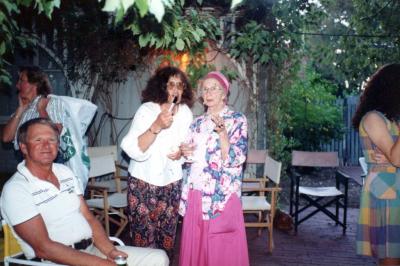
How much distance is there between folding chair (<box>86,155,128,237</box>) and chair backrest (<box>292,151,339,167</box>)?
2.41m

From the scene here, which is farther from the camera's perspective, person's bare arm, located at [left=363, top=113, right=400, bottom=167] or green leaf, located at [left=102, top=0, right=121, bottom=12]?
person's bare arm, located at [left=363, top=113, right=400, bottom=167]

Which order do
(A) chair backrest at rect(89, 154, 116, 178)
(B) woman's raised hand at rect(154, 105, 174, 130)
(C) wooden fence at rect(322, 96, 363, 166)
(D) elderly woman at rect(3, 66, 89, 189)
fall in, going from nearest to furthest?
(B) woman's raised hand at rect(154, 105, 174, 130) < (D) elderly woman at rect(3, 66, 89, 189) < (A) chair backrest at rect(89, 154, 116, 178) < (C) wooden fence at rect(322, 96, 363, 166)

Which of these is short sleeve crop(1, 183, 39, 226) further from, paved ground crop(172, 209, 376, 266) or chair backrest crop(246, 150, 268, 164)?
chair backrest crop(246, 150, 268, 164)

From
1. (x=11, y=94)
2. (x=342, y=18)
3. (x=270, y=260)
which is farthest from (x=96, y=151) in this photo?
(x=342, y=18)

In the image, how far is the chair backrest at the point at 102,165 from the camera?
4955mm

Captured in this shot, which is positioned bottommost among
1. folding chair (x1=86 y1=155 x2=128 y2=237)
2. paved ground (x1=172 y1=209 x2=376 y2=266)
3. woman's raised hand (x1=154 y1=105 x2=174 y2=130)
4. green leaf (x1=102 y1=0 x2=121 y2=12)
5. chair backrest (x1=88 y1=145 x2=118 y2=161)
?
paved ground (x1=172 y1=209 x2=376 y2=266)

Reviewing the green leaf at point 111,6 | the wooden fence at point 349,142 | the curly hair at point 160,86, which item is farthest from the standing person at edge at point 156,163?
the wooden fence at point 349,142

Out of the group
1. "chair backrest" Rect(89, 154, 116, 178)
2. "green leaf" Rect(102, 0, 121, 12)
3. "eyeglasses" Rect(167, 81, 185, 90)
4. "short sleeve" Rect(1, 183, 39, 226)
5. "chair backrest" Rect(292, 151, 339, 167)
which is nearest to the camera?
"green leaf" Rect(102, 0, 121, 12)

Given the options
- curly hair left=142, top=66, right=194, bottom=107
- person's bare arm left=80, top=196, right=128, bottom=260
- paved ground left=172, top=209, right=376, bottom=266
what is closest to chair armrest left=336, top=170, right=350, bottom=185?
paved ground left=172, top=209, right=376, bottom=266

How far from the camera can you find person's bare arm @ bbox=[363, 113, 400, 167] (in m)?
2.54

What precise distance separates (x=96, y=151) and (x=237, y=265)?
310 cm

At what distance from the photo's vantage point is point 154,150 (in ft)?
9.84

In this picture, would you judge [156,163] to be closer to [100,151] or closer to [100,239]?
[100,239]

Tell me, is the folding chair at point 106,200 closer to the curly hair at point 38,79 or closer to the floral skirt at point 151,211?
the curly hair at point 38,79
